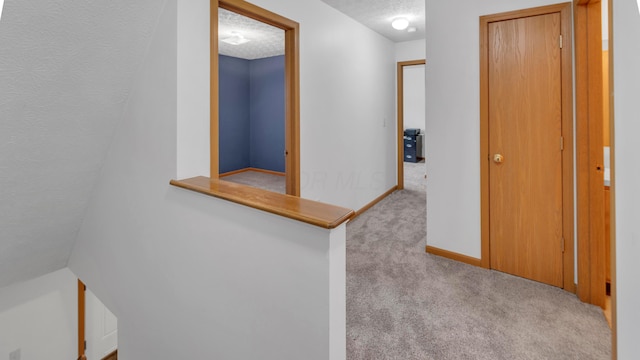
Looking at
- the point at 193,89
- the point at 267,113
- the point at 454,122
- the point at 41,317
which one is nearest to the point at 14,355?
the point at 41,317

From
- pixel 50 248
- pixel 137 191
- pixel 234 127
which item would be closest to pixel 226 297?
pixel 137 191

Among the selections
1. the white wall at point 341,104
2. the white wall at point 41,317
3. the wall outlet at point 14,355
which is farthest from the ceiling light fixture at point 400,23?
the wall outlet at point 14,355

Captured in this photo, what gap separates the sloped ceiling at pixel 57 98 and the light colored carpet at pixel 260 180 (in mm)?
3231

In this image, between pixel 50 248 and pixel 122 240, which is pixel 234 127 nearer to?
pixel 50 248

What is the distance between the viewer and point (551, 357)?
1.69 meters

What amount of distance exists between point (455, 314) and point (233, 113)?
18.8ft

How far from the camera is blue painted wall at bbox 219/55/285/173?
647cm

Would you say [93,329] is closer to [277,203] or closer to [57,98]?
[57,98]

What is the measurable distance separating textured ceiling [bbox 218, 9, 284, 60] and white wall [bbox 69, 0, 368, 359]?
149 cm

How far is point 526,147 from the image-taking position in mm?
2484

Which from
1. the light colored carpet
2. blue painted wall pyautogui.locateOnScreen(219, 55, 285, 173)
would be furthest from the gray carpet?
blue painted wall pyautogui.locateOnScreen(219, 55, 285, 173)

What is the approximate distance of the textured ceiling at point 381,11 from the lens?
340 cm

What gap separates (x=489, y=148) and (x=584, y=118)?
637 mm

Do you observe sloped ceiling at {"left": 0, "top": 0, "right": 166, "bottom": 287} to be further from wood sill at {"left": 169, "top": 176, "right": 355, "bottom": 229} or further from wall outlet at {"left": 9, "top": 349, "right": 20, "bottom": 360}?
wall outlet at {"left": 9, "top": 349, "right": 20, "bottom": 360}
